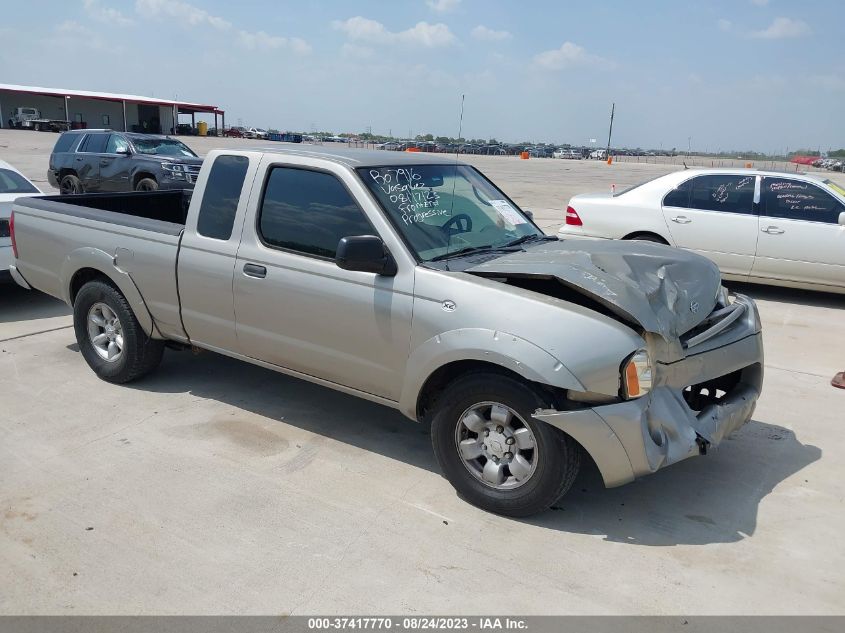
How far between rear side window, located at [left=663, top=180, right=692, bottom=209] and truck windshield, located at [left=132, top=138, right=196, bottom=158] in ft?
35.1

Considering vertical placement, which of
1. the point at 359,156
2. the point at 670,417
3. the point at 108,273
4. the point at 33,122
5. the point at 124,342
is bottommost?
the point at 124,342

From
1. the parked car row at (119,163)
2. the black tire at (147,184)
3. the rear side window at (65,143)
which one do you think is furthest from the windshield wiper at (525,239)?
the rear side window at (65,143)

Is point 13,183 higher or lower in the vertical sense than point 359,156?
lower

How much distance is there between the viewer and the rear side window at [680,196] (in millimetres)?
9523

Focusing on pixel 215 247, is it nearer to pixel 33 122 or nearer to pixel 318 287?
pixel 318 287

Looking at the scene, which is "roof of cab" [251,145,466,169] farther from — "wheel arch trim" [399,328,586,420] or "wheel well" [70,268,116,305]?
"wheel well" [70,268,116,305]

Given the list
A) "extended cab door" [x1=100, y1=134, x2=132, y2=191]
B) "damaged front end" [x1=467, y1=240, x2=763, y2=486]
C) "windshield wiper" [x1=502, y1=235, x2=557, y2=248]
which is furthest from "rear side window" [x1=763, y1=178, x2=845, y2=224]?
"extended cab door" [x1=100, y1=134, x2=132, y2=191]

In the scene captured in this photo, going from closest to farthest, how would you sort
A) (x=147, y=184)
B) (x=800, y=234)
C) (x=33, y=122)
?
(x=800, y=234)
(x=147, y=184)
(x=33, y=122)

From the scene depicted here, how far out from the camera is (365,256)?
4051mm

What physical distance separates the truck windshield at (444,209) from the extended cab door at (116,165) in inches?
471

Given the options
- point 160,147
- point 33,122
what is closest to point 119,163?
point 160,147

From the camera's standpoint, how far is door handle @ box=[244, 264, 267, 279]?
4.71m

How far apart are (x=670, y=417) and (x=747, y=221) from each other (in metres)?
6.22

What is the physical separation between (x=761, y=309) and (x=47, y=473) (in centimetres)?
767
